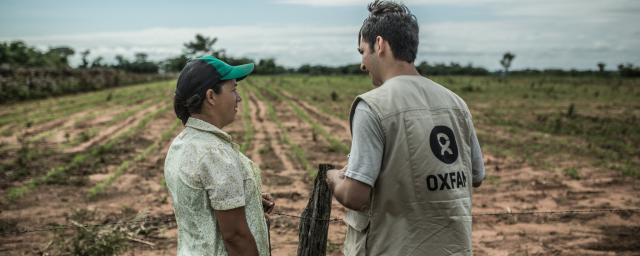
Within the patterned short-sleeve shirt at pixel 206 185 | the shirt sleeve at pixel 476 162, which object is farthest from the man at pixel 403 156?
the patterned short-sleeve shirt at pixel 206 185

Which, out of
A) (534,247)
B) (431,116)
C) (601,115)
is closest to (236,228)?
(431,116)

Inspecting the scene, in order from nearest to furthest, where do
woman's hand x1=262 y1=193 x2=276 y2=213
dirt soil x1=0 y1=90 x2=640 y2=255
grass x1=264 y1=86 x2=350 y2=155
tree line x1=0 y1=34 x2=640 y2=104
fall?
woman's hand x1=262 y1=193 x2=276 y2=213
dirt soil x1=0 y1=90 x2=640 y2=255
grass x1=264 y1=86 x2=350 y2=155
tree line x1=0 y1=34 x2=640 y2=104

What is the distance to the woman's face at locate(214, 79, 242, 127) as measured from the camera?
214 centimetres

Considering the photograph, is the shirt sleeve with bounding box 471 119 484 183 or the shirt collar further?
the shirt sleeve with bounding box 471 119 484 183

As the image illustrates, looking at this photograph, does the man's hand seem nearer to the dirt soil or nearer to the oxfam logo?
the oxfam logo

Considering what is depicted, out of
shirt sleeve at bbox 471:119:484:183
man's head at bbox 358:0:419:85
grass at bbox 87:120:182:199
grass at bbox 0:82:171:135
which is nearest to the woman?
man's head at bbox 358:0:419:85

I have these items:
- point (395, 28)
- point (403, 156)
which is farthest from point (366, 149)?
point (395, 28)

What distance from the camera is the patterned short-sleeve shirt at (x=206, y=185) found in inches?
77.6

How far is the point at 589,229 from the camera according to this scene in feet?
21.1

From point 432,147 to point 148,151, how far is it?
10360 mm

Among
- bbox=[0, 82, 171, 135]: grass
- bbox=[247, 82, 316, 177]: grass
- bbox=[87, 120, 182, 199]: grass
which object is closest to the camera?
bbox=[87, 120, 182, 199]: grass

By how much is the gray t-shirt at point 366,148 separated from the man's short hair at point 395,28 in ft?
0.83

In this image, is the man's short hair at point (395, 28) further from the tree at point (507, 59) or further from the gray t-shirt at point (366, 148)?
the tree at point (507, 59)

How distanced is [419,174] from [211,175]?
74cm
